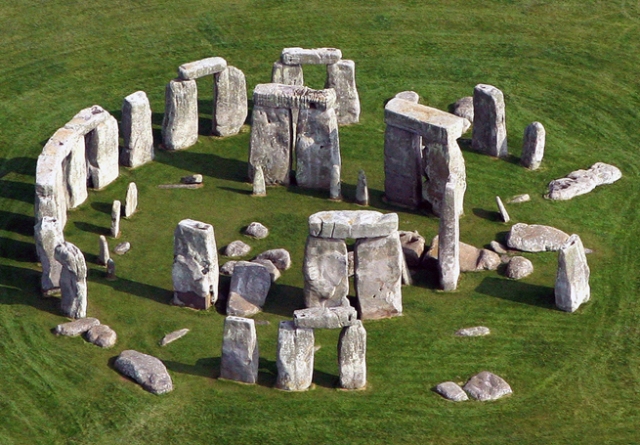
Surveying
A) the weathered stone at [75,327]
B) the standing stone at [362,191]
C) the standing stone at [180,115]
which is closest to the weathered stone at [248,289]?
the weathered stone at [75,327]

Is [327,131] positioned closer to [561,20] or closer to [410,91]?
[410,91]

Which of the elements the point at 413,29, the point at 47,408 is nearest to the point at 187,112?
the point at 413,29

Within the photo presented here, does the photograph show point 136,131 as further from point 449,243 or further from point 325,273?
point 449,243

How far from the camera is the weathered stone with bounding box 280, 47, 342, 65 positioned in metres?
44.6

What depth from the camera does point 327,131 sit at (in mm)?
41188

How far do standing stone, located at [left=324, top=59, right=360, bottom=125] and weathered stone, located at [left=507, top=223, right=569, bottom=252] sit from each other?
7384mm

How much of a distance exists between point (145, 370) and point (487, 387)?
6.85 meters

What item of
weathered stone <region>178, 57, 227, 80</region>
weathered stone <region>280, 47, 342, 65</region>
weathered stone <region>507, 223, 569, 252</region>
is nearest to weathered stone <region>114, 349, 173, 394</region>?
weathered stone <region>507, 223, 569, 252</region>

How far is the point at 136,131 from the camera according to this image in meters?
42.4

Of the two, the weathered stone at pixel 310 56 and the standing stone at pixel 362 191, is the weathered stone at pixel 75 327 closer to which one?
the standing stone at pixel 362 191

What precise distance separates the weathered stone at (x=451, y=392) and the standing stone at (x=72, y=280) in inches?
307

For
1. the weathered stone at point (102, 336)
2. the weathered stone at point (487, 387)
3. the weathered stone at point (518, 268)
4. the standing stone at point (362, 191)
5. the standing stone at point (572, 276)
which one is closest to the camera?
the weathered stone at point (487, 387)

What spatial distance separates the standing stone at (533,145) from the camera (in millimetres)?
42500

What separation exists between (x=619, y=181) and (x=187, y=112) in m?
11.1
